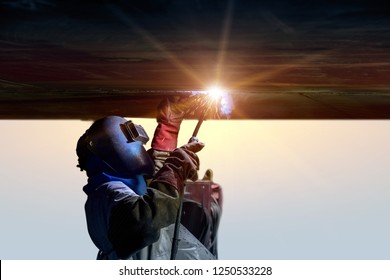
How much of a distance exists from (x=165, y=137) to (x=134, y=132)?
0.43 m

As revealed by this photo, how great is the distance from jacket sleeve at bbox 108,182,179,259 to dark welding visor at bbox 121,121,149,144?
474 millimetres

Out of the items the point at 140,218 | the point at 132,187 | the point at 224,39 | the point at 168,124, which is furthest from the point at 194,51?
the point at 168,124

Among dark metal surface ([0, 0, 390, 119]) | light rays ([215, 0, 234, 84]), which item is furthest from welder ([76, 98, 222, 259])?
light rays ([215, 0, 234, 84])

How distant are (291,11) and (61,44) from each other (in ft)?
3.33

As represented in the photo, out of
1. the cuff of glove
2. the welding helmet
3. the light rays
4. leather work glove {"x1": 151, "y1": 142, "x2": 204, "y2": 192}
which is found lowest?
the light rays

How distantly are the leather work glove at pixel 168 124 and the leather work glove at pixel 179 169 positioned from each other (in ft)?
1.70

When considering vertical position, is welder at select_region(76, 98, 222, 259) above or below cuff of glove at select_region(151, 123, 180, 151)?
below

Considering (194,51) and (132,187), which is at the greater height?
(132,187)

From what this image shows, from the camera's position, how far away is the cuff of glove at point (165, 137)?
505cm

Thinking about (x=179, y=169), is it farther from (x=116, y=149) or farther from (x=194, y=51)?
(x=194, y=51)

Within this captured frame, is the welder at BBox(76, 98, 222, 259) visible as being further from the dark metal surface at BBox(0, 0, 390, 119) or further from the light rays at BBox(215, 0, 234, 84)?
the light rays at BBox(215, 0, 234, 84)

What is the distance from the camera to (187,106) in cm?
496

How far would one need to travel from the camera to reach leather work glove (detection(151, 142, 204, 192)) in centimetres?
434

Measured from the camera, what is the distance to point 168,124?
199 inches
